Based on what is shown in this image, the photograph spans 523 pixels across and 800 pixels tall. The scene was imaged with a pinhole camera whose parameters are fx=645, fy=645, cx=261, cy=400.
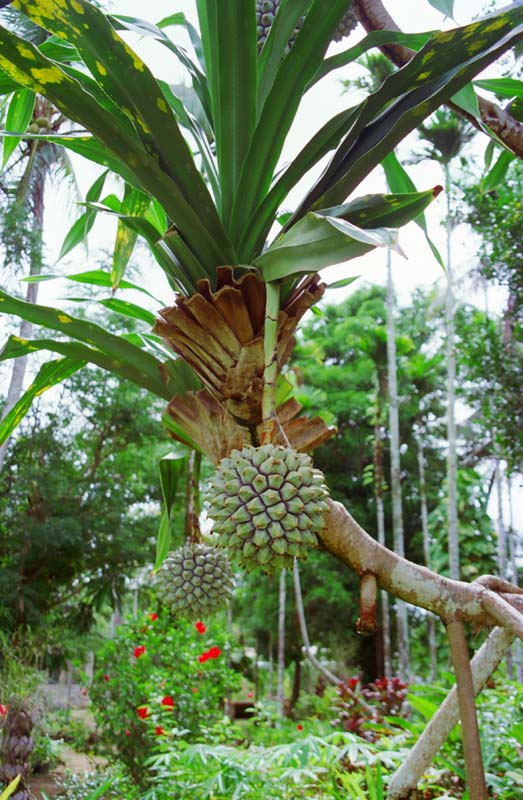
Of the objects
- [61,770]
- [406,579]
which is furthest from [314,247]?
[61,770]

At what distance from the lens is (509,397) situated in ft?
24.6

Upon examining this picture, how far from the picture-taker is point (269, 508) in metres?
1.01

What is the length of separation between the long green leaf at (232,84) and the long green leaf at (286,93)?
0.20ft

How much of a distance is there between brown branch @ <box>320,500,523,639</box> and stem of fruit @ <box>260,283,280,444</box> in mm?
170

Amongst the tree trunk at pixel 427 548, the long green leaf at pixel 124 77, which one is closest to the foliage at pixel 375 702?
the long green leaf at pixel 124 77

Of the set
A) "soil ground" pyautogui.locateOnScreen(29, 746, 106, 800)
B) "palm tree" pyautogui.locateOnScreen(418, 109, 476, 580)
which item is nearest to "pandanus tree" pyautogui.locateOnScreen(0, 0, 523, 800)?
"soil ground" pyautogui.locateOnScreen(29, 746, 106, 800)

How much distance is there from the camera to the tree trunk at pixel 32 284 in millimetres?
8875

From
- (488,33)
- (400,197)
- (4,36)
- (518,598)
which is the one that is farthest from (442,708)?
(4,36)

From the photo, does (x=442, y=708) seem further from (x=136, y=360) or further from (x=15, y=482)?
(x=15, y=482)

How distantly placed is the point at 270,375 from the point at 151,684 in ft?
17.6

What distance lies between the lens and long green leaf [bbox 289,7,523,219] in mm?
1062

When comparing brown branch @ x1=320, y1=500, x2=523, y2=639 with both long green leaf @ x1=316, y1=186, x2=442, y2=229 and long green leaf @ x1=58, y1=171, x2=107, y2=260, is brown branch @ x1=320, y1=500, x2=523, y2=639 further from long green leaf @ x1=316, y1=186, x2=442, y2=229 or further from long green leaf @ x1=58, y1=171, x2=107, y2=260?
long green leaf @ x1=58, y1=171, x2=107, y2=260

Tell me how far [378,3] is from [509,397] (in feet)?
21.8

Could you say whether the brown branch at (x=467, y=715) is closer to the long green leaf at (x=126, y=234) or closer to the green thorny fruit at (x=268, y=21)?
the long green leaf at (x=126, y=234)
